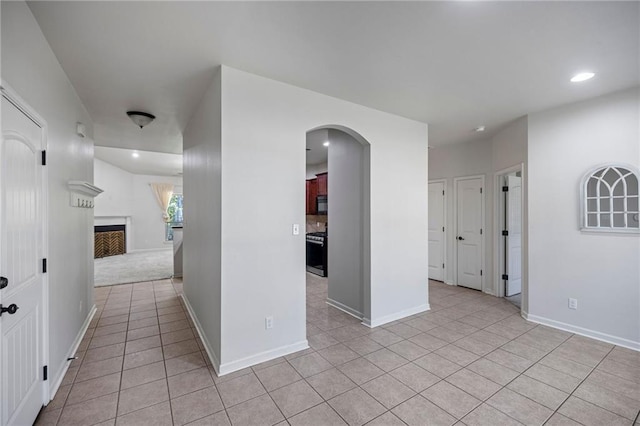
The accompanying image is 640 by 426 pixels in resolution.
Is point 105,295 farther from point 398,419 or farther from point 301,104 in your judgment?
point 398,419

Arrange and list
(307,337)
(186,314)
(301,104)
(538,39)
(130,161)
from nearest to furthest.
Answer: (538,39), (301,104), (307,337), (186,314), (130,161)

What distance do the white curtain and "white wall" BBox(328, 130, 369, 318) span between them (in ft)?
28.0

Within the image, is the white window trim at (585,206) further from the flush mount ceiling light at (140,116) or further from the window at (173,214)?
the window at (173,214)

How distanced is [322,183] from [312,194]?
525mm

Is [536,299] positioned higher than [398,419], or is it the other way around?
[536,299]

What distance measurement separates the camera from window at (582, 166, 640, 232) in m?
3.02

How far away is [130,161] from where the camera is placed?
809 cm

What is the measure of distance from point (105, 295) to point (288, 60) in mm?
4996

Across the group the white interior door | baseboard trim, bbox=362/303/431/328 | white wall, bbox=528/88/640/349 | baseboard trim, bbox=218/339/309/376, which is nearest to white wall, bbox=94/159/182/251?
baseboard trim, bbox=218/339/309/376

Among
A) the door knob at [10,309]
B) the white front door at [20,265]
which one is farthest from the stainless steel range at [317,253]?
the door knob at [10,309]

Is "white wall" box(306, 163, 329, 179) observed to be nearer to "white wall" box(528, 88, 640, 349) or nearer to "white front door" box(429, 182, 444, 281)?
"white front door" box(429, 182, 444, 281)

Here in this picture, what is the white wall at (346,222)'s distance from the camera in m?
3.76

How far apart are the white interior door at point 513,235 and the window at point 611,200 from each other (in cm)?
144

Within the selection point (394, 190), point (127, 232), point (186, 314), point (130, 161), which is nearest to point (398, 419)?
point (394, 190)
